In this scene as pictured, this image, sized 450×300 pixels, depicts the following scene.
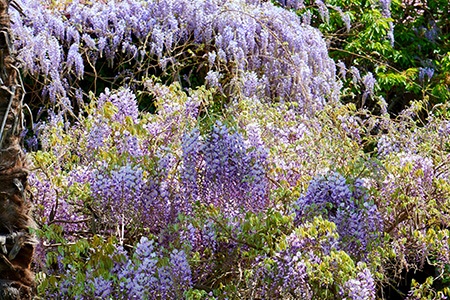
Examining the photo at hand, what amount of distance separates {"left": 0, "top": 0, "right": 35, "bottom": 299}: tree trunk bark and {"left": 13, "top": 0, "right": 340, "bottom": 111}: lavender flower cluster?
8.41 feet

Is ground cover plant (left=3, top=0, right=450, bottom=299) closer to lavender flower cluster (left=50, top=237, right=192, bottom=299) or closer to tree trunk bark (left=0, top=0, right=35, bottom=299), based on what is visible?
lavender flower cluster (left=50, top=237, right=192, bottom=299)

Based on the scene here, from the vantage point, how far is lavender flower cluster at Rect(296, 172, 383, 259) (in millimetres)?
3188

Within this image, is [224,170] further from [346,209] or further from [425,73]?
[425,73]

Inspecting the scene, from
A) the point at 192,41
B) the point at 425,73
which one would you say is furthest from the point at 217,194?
the point at 425,73

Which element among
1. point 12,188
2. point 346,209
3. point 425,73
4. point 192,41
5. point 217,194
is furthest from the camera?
point 425,73

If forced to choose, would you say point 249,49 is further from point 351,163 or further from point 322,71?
point 351,163

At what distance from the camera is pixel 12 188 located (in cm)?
278

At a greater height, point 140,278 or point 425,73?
point 140,278

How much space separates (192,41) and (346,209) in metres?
2.82

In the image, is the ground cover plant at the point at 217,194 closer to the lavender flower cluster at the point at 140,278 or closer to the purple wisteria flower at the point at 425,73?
the lavender flower cluster at the point at 140,278

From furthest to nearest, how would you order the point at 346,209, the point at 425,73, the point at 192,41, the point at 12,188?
1. the point at 425,73
2. the point at 192,41
3. the point at 346,209
4. the point at 12,188

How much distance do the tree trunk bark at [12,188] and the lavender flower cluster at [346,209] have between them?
40.3 inches

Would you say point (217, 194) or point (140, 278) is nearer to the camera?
point (140, 278)

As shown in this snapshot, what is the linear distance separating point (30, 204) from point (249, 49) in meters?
3.08
